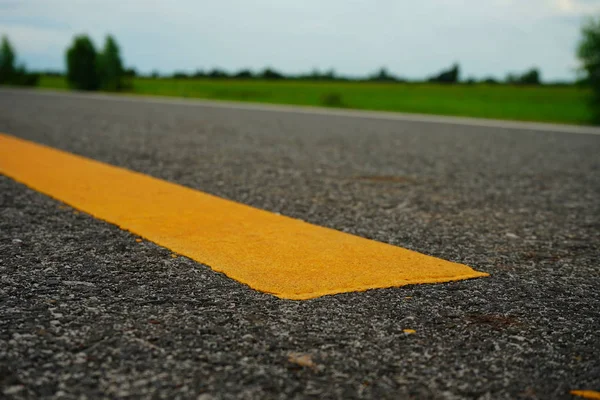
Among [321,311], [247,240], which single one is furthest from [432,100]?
[321,311]

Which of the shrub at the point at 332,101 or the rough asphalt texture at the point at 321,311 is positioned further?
the shrub at the point at 332,101

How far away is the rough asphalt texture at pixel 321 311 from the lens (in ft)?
5.06

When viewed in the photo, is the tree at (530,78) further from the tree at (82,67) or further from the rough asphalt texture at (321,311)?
the rough asphalt texture at (321,311)

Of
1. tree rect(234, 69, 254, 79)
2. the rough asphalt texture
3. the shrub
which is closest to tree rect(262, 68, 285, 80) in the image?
tree rect(234, 69, 254, 79)

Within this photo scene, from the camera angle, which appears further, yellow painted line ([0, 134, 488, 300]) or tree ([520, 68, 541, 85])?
tree ([520, 68, 541, 85])

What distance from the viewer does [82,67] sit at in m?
29.9

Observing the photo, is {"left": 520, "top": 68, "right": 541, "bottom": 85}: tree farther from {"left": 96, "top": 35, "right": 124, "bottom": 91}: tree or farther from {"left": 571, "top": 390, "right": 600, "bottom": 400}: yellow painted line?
{"left": 571, "top": 390, "right": 600, "bottom": 400}: yellow painted line

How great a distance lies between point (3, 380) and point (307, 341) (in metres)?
0.74

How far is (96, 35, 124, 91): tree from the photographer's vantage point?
96.1 ft

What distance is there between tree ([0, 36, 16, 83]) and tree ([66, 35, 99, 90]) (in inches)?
187

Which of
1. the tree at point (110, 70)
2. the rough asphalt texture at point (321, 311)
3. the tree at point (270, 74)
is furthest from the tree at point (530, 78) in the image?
the rough asphalt texture at point (321, 311)

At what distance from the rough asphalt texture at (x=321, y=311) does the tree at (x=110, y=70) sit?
85.7 feet

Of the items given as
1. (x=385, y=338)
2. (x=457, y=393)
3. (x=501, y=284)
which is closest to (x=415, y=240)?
(x=501, y=284)

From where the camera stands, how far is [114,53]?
29875 millimetres
